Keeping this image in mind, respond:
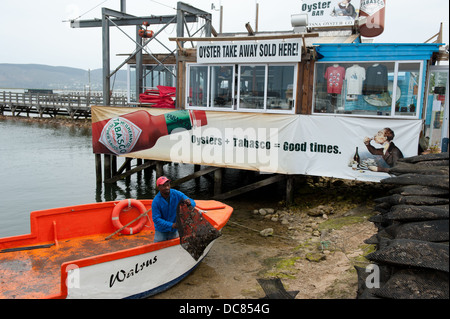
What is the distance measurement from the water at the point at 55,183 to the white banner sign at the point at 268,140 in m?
2.46

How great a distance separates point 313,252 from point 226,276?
224 cm

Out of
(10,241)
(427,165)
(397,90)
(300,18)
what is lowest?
(10,241)

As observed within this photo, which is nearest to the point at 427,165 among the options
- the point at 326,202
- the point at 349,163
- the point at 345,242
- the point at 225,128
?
the point at 345,242

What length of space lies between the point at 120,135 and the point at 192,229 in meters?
9.08

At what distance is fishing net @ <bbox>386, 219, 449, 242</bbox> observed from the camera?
17.3 feet

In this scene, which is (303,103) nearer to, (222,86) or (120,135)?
(222,86)

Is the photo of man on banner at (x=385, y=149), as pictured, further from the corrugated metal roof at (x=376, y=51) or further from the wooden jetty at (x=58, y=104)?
the wooden jetty at (x=58, y=104)

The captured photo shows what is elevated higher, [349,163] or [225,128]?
[225,128]

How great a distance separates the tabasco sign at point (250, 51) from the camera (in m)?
12.4

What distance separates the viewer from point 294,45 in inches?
483

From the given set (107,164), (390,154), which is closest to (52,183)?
(107,164)

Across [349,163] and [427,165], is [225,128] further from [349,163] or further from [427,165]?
[427,165]
